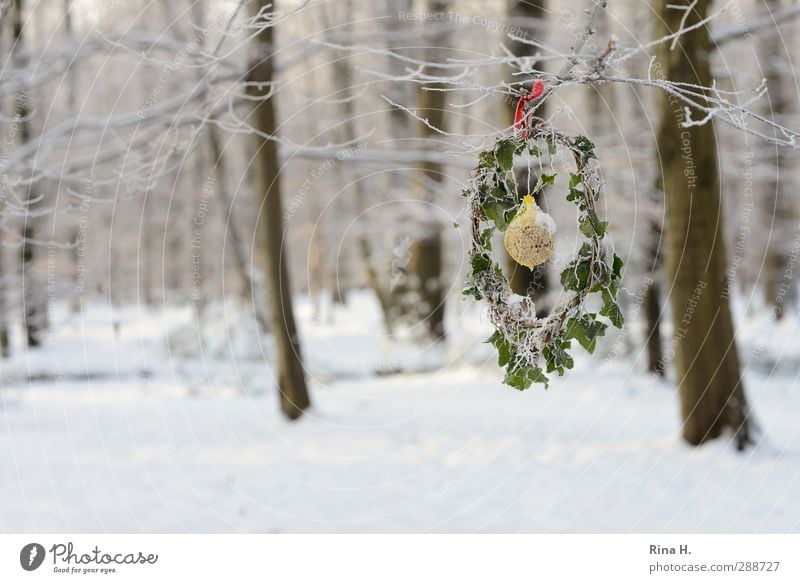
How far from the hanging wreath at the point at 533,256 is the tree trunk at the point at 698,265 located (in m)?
3.54

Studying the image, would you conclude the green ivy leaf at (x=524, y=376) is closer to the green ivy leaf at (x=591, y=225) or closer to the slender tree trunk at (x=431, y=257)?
the green ivy leaf at (x=591, y=225)

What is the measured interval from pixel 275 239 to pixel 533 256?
5.64 meters

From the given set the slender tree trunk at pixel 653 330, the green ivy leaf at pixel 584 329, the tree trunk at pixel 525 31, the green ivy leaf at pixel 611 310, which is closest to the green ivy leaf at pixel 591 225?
the green ivy leaf at pixel 611 310

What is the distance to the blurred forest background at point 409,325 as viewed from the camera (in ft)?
17.1

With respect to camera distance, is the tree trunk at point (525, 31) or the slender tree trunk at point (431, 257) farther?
the slender tree trunk at point (431, 257)

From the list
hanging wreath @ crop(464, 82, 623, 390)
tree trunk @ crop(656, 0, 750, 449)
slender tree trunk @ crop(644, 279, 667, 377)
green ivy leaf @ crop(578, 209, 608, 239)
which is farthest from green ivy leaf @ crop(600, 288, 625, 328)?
slender tree trunk @ crop(644, 279, 667, 377)

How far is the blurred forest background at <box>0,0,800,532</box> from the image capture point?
5.21 metres

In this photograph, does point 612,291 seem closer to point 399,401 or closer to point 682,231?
point 682,231
